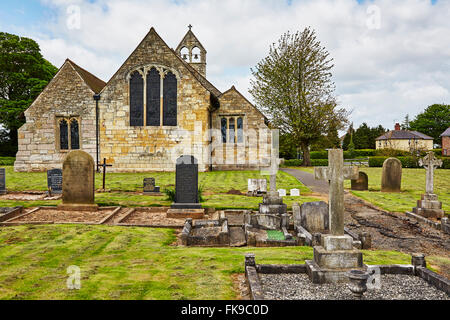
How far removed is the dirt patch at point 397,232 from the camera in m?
7.11

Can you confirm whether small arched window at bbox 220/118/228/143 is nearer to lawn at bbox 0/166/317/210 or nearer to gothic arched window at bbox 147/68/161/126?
gothic arched window at bbox 147/68/161/126

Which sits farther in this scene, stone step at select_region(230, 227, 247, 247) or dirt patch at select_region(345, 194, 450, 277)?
stone step at select_region(230, 227, 247, 247)

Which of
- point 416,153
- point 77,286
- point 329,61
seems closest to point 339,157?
point 77,286

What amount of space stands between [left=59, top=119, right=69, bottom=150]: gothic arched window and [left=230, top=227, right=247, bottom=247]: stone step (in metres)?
18.1

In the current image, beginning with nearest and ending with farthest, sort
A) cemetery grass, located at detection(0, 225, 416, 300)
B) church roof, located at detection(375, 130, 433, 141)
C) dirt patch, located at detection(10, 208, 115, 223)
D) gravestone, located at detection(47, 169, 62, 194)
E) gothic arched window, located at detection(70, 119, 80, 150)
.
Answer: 1. cemetery grass, located at detection(0, 225, 416, 300)
2. dirt patch, located at detection(10, 208, 115, 223)
3. gravestone, located at detection(47, 169, 62, 194)
4. gothic arched window, located at detection(70, 119, 80, 150)
5. church roof, located at detection(375, 130, 433, 141)

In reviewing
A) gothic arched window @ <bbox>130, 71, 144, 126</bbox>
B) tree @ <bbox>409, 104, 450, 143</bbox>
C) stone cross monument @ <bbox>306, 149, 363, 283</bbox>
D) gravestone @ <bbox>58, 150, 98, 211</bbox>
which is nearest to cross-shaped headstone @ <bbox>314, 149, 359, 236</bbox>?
stone cross monument @ <bbox>306, 149, 363, 283</bbox>

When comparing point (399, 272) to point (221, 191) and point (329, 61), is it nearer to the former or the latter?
point (221, 191)

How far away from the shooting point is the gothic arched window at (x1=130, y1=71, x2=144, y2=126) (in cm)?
2144

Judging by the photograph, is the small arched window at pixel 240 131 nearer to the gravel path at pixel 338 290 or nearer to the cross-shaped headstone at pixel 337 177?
the cross-shaped headstone at pixel 337 177

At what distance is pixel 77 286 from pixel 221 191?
33.9 ft

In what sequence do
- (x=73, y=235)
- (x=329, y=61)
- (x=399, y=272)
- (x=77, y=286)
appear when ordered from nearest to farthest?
1. (x=77, y=286)
2. (x=399, y=272)
3. (x=73, y=235)
4. (x=329, y=61)

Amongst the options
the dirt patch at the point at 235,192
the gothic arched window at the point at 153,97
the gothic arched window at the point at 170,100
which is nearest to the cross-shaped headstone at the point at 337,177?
the dirt patch at the point at 235,192

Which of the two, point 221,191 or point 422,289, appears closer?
point 422,289

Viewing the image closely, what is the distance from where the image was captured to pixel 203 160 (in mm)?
21922
